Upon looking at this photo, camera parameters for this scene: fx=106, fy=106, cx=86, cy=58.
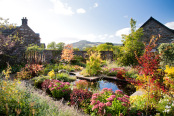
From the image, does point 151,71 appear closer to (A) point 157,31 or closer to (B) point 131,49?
(B) point 131,49

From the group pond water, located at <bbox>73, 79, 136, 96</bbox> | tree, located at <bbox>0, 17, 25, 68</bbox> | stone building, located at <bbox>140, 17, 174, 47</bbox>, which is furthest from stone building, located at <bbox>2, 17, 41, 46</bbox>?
stone building, located at <bbox>140, 17, 174, 47</bbox>

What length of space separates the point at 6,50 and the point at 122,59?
30.0 feet

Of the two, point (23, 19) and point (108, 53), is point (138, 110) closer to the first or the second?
point (108, 53)

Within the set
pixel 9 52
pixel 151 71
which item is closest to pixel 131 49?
pixel 151 71

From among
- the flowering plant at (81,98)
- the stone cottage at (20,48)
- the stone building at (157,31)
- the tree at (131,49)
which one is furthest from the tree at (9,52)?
the stone building at (157,31)

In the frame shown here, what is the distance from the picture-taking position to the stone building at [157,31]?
9.98m

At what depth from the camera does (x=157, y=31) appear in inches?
410

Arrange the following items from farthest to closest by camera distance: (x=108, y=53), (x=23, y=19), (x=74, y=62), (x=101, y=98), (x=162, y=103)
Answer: (x=108, y=53) < (x=23, y=19) < (x=74, y=62) < (x=101, y=98) < (x=162, y=103)

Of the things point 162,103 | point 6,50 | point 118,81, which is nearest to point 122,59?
point 118,81

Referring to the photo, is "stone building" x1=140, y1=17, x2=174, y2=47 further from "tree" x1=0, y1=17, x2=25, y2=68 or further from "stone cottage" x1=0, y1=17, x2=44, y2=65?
"tree" x1=0, y1=17, x2=25, y2=68

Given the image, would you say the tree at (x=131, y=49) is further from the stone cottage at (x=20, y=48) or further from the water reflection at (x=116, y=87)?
the stone cottage at (x=20, y=48)

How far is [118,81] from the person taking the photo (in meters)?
6.45

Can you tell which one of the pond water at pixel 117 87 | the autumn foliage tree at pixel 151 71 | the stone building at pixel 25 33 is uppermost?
the stone building at pixel 25 33

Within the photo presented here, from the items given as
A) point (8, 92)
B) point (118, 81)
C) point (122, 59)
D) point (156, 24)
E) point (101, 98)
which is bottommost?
point (118, 81)
